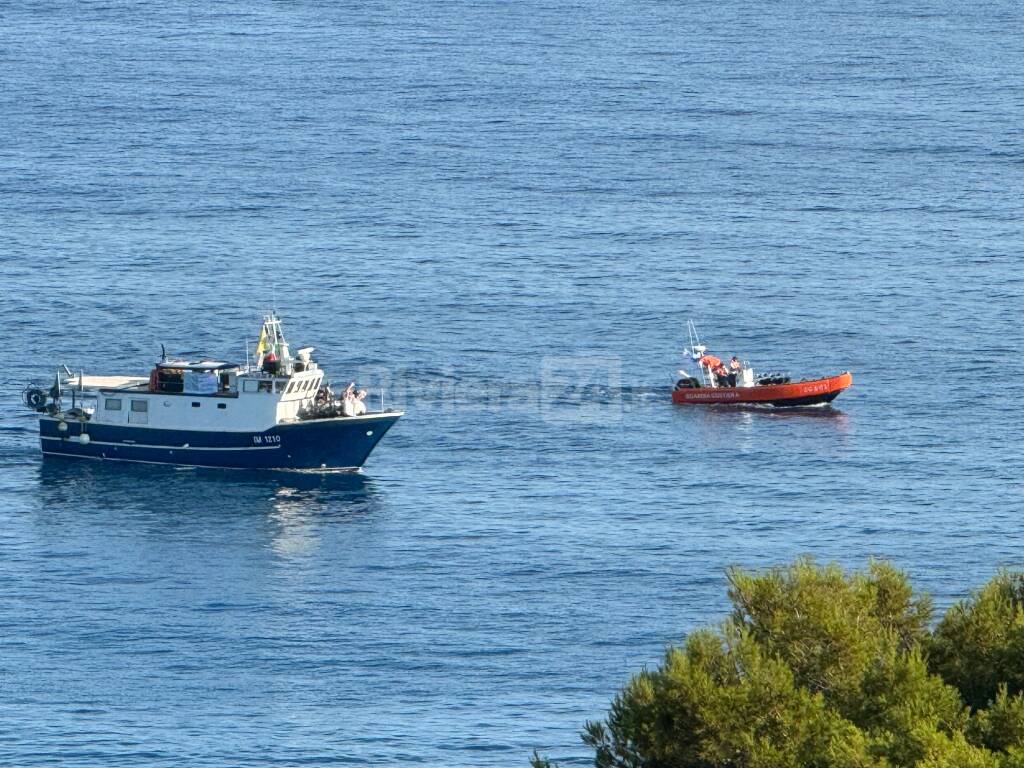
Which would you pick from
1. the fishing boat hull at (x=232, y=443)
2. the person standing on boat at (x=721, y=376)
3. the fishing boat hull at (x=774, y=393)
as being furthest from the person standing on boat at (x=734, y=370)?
the fishing boat hull at (x=232, y=443)

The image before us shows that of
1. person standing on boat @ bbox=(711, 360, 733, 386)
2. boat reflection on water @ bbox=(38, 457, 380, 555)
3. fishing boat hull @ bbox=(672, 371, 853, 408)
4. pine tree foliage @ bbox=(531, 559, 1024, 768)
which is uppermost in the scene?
person standing on boat @ bbox=(711, 360, 733, 386)

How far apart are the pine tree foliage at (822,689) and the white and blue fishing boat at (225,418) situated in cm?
6995

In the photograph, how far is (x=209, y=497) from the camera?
122 metres

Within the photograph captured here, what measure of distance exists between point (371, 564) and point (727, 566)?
18.8m

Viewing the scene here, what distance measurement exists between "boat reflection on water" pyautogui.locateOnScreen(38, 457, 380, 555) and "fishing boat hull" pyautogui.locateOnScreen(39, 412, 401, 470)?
0.69 meters

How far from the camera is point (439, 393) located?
472ft

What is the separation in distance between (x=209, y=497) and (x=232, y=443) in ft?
16.5

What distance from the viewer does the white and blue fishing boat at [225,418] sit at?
410 feet

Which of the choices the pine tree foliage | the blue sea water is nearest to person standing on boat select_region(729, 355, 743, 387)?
the blue sea water

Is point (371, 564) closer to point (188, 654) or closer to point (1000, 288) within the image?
point (188, 654)

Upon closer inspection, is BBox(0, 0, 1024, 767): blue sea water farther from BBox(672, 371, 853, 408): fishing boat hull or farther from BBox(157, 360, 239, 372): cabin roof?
BBox(157, 360, 239, 372): cabin roof

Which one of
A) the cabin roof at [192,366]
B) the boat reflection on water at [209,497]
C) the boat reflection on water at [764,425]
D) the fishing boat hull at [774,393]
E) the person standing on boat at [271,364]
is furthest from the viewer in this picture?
the fishing boat hull at [774,393]

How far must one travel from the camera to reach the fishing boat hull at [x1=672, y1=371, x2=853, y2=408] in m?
141

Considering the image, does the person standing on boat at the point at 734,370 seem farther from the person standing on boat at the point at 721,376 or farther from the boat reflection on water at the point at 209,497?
the boat reflection on water at the point at 209,497
